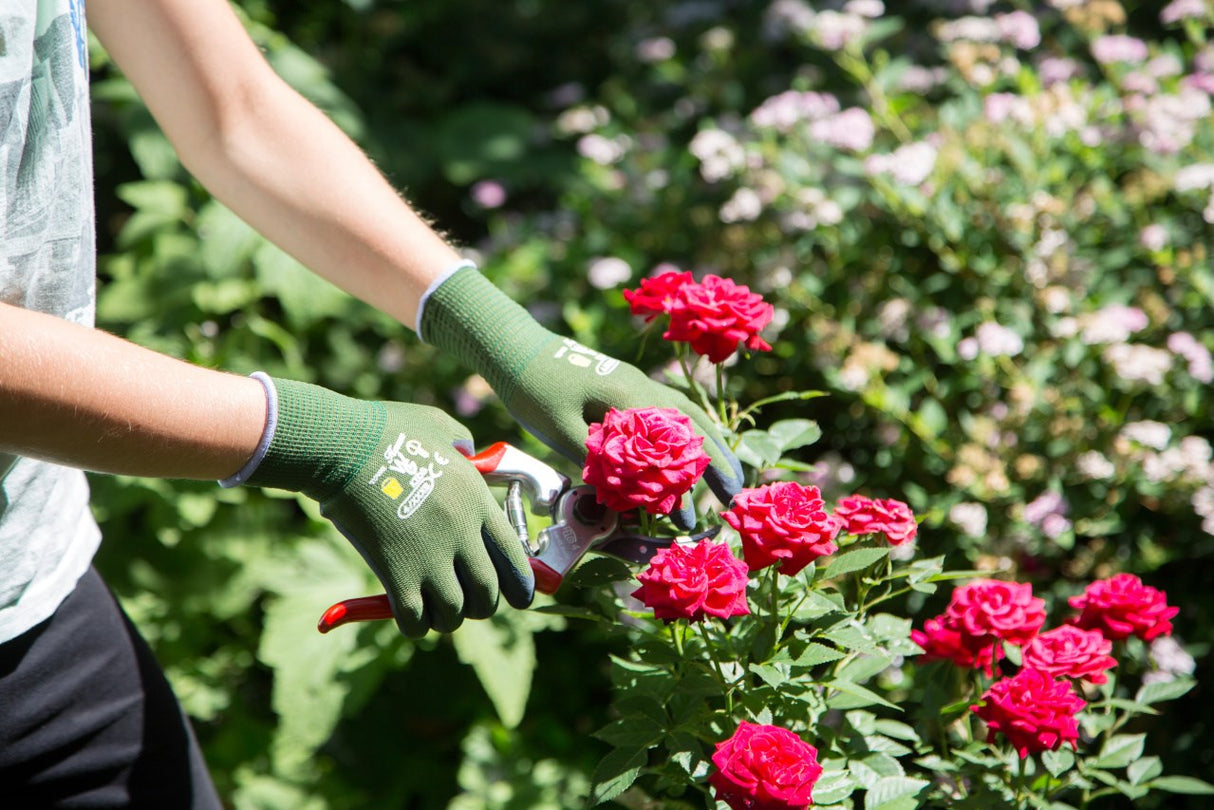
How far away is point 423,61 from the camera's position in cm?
383

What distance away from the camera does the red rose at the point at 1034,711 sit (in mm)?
1076

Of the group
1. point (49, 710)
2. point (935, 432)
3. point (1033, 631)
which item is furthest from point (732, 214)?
point (49, 710)

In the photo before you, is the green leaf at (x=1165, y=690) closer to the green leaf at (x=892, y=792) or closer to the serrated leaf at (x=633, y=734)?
the green leaf at (x=892, y=792)

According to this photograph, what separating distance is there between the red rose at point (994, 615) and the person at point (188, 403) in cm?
29

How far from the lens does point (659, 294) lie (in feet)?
4.18

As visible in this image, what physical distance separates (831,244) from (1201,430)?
76 cm

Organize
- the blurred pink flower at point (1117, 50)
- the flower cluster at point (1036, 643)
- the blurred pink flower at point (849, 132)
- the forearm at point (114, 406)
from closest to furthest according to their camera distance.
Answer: the forearm at point (114, 406), the flower cluster at point (1036, 643), the blurred pink flower at point (849, 132), the blurred pink flower at point (1117, 50)

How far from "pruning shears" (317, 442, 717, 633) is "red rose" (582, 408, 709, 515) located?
12 cm

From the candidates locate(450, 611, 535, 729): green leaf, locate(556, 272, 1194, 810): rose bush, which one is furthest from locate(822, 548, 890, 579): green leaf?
locate(450, 611, 535, 729): green leaf

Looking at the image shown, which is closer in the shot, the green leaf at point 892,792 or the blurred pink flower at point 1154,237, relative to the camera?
the green leaf at point 892,792

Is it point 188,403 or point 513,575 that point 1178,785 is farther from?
point 188,403

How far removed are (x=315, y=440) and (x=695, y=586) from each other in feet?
1.23

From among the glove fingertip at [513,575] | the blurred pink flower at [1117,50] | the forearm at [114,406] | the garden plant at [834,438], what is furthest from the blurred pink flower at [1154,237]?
the forearm at [114,406]

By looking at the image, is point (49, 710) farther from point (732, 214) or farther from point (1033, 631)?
point (732, 214)
